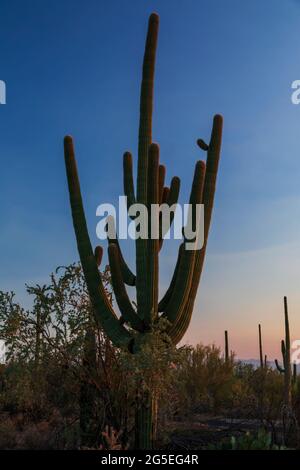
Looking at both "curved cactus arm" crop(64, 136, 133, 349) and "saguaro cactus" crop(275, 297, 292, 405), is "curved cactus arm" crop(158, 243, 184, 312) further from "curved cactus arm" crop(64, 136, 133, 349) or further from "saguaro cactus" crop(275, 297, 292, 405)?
"saguaro cactus" crop(275, 297, 292, 405)

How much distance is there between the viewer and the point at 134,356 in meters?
8.67

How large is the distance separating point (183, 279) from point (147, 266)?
2.01 ft

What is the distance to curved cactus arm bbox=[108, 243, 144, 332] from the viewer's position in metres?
9.73

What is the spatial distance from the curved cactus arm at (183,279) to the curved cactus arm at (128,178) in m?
1.86

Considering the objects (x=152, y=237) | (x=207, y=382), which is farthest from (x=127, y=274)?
(x=207, y=382)

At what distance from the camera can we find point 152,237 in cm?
962

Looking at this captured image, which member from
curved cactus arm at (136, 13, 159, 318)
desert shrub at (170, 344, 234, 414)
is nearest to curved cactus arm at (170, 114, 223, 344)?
curved cactus arm at (136, 13, 159, 318)

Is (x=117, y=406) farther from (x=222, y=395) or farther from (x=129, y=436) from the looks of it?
(x=222, y=395)

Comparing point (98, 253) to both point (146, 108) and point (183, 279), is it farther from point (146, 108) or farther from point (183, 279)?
point (146, 108)

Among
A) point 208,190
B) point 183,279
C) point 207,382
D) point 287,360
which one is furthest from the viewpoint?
point 287,360

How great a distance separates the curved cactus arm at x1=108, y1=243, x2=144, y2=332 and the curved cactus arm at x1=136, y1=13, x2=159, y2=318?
0.52 feet

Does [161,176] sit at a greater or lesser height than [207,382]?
greater
